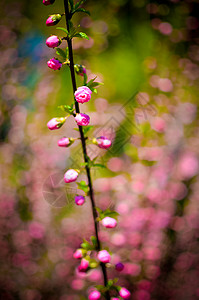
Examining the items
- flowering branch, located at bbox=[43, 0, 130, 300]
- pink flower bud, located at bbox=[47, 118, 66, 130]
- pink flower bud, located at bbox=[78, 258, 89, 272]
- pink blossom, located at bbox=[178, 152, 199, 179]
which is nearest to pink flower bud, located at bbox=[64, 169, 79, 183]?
flowering branch, located at bbox=[43, 0, 130, 300]

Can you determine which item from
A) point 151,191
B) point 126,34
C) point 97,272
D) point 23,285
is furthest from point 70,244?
point 126,34

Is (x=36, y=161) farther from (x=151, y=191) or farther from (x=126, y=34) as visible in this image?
(x=126, y=34)

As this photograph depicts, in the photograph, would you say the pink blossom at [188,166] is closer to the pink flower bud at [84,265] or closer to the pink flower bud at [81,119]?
the pink flower bud at [84,265]

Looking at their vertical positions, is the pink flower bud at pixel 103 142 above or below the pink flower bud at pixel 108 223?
above

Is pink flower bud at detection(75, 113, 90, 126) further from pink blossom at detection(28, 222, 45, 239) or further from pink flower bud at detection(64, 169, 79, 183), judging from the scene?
pink blossom at detection(28, 222, 45, 239)

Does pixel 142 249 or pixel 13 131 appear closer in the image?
pixel 142 249

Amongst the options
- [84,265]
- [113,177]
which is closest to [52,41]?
[84,265]

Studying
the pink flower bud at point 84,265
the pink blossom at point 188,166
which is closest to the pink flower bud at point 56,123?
the pink flower bud at point 84,265

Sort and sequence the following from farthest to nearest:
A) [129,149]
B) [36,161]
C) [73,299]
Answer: [36,161] → [73,299] → [129,149]
